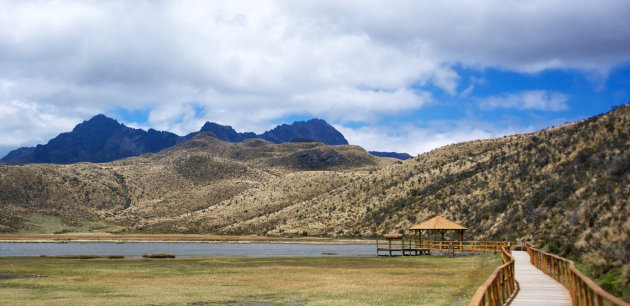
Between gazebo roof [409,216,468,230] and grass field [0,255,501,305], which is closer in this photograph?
grass field [0,255,501,305]

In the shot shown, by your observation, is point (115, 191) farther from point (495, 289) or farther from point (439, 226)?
point (495, 289)

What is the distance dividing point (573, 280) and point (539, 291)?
447cm

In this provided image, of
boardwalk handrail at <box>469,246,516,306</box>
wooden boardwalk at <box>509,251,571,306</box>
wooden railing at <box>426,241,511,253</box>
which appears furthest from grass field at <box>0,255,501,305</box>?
wooden railing at <box>426,241,511,253</box>

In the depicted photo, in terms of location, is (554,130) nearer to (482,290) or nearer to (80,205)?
(482,290)

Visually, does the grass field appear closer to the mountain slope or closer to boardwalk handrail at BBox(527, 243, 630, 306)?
boardwalk handrail at BBox(527, 243, 630, 306)

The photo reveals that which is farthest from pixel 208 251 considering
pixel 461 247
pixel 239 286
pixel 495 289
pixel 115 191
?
pixel 115 191

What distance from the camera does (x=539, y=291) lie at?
741 inches

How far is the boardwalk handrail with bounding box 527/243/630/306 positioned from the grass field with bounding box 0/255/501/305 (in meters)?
3.52

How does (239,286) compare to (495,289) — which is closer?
(495,289)

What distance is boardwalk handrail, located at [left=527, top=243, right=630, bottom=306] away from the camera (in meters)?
9.21

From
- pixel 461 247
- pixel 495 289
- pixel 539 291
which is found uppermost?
pixel 495 289

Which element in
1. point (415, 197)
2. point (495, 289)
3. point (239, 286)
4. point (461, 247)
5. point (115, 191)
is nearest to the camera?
point (495, 289)

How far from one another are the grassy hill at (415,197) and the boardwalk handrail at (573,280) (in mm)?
1336

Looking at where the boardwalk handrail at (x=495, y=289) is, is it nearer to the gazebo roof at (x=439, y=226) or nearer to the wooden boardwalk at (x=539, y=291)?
the wooden boardwalk at (x=539, y=291)
